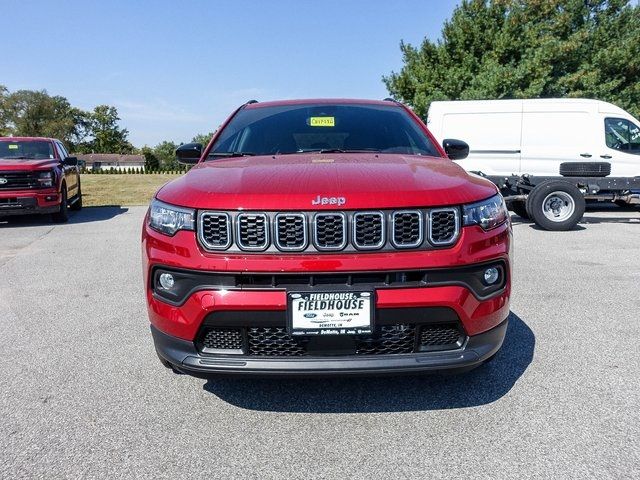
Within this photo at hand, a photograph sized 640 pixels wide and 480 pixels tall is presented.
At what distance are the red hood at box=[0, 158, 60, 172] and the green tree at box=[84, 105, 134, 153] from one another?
103167mm

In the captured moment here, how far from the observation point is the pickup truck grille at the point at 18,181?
965 cm

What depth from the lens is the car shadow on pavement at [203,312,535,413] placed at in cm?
263

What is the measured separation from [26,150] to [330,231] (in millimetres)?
10878

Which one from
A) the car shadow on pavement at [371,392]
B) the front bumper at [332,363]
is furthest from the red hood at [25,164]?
the front bumper at [332,363]

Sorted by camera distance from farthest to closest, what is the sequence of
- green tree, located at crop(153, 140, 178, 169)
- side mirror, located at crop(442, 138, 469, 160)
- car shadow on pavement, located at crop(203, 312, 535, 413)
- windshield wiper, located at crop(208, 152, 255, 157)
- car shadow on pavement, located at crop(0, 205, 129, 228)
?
green tree, located at crop(153, 140, 178, 169)
car shadow on pavement, located at crop(0, 205, 129, 228)
side mirror, located at crop(442, 138, 469, 160)
windshield wiper, located at crop(208, 152, 255, 157)
car shadow on pavement, located at crop(203, 312, 535, 413)

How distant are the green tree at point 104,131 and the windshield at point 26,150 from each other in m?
102

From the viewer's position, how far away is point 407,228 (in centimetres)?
227

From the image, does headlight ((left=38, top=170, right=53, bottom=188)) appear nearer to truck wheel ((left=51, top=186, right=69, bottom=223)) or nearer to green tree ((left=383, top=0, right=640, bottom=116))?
truck wheel ((left=51, top=186, right=69, bottom=223))

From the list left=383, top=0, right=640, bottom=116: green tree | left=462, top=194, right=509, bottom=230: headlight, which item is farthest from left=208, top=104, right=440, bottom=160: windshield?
left=383, top=0, right=640, bottom=116: green tree

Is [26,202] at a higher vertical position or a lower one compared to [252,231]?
lower

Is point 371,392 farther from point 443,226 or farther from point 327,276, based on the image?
point 443,226

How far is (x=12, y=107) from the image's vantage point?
79688 millimetres

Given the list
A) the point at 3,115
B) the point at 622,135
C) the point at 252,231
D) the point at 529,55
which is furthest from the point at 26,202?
the point at 3,115

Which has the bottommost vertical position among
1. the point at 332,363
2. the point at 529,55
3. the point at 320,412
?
the point at 320,412
